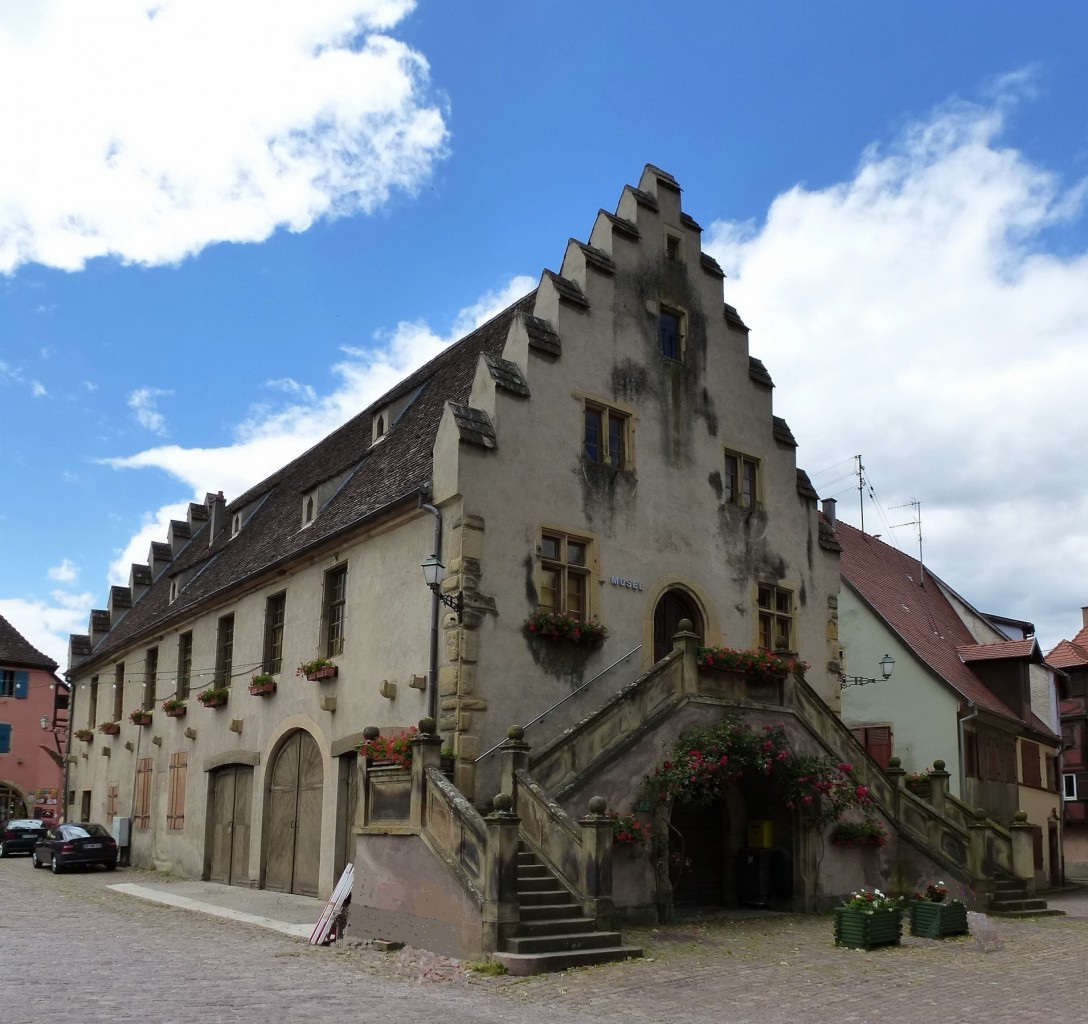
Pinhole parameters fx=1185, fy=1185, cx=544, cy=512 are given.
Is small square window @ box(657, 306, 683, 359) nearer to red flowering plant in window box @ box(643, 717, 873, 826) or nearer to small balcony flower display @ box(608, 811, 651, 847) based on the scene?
red flowering plant in window box @ box(643, 717, 873, 826)

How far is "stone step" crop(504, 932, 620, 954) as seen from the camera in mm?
13070

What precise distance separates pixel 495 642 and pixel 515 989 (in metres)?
6.39

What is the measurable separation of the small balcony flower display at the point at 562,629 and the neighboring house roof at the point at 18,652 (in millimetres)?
41944

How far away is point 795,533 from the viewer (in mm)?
23859

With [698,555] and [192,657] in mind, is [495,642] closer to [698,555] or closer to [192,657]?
[698,555]

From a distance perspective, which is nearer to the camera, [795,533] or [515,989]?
[515,989]

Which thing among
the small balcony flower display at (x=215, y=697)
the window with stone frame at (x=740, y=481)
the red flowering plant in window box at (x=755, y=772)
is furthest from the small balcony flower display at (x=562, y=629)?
the small balcony flower display at (x=215, y=697)

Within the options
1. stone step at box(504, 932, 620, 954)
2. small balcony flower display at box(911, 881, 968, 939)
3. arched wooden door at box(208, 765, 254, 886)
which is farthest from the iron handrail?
arched wooden door at box(208, 765, 254, 886)

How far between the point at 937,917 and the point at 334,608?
36.9ft

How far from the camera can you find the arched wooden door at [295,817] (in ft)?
68.8

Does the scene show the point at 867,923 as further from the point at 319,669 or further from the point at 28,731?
the point at 28,731

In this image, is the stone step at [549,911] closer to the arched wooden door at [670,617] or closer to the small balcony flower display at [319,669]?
the arched wooden door at [670,617]

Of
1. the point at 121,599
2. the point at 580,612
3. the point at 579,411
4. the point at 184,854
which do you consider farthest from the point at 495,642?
the point at 121,599

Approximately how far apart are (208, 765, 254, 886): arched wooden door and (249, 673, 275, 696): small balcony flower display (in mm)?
1804
